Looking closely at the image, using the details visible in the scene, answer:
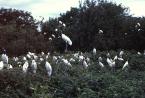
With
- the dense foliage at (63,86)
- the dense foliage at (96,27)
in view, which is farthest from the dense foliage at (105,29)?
the dense foliage at (63,86)

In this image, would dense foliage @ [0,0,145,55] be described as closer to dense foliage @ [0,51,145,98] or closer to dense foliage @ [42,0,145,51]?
dense foliage @ [42,0,145,51]

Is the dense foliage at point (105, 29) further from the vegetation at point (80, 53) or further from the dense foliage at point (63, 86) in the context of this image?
the dense foliage at point (63, 86)

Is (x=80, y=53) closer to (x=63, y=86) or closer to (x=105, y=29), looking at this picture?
(x=105, y=29)

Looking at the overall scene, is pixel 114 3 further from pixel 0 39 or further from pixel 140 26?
pixel 0 39

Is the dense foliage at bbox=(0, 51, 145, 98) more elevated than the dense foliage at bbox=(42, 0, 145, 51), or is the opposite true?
the dense foliage at bbox=(42, 0, 145, 51)

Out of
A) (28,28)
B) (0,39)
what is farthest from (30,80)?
(28,28)

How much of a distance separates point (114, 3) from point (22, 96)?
2375 cm

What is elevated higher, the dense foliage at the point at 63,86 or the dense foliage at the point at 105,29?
the dense foliage at the point at 105,29

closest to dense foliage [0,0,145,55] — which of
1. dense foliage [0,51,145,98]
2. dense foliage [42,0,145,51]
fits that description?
dense foliage [42,0,145,51]

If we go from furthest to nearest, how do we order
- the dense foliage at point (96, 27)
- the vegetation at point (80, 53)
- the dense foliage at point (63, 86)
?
the dense foliage at point (96, 27), the vegetation at point (80, 53), the dense foliage at point (63, 86)

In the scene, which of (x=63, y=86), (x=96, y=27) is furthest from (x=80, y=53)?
(x=63, y=86)

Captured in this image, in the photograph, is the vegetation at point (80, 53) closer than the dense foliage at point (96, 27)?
Yes

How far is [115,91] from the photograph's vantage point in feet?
39.3

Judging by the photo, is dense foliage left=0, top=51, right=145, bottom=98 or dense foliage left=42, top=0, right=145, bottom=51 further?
dense foliage left=42, top=0, right=145, bottom=51
